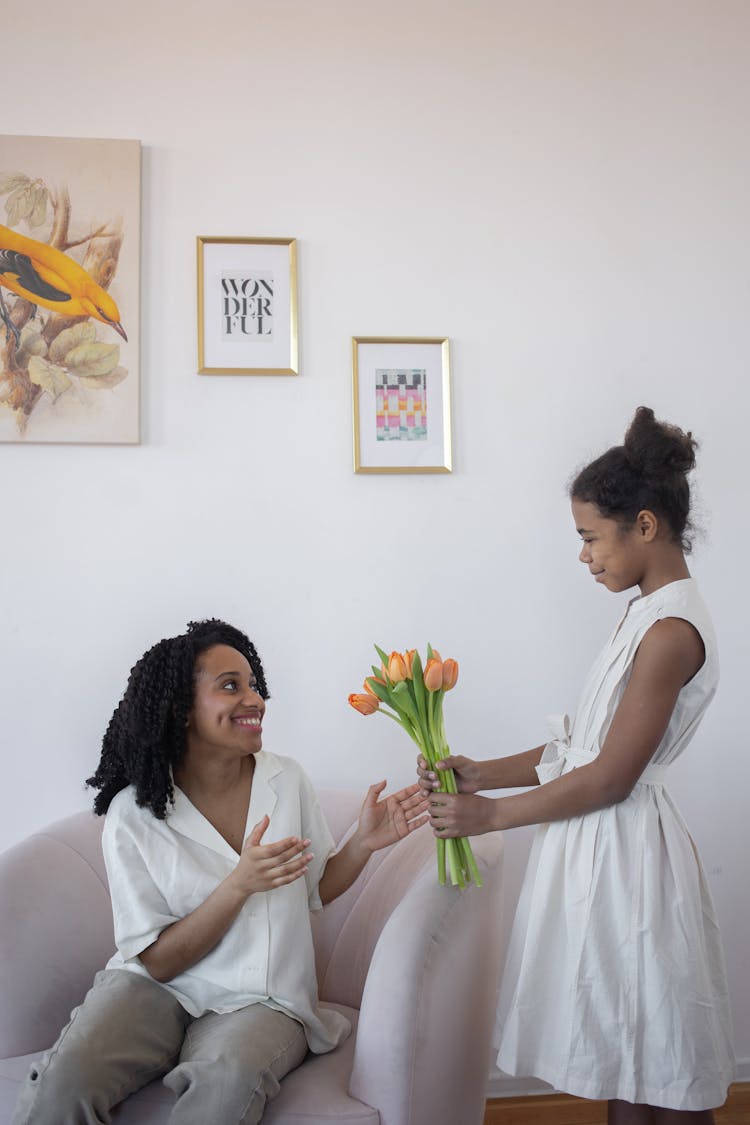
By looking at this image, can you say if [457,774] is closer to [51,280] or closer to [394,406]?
[394,406]

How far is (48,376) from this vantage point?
2.30 metres

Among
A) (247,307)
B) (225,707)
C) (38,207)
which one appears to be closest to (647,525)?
(225,707)

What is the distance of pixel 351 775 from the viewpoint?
237cm

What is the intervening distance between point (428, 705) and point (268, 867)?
1.24 ft

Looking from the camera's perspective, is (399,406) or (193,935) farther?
(399,406)

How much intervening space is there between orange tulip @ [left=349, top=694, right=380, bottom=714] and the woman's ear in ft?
1.77

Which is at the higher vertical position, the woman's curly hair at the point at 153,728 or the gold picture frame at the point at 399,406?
the gold picture frame at the point at 399,406

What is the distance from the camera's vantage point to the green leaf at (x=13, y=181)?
2.32m

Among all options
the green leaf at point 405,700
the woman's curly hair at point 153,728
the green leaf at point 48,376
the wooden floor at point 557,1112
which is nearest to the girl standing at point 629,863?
the green leaf at point 405,700

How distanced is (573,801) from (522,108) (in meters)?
1.74

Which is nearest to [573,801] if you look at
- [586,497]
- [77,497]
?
[586,497]

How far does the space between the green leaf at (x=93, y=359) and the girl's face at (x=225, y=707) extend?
80 centimetres

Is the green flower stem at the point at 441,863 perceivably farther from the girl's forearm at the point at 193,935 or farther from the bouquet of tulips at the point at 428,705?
the girl's forearm at the point at 193,935

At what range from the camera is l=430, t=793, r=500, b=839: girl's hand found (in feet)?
5.48
